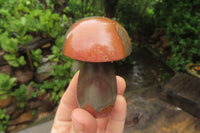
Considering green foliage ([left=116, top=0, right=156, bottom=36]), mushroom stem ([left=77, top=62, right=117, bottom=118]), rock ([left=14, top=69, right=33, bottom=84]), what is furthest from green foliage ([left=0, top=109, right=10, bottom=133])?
green foliage ([left=116, top=0, right=156, bottom=36])

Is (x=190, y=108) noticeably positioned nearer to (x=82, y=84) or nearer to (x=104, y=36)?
(x=82, y=84)

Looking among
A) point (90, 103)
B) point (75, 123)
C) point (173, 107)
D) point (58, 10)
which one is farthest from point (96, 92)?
point (58, 10)

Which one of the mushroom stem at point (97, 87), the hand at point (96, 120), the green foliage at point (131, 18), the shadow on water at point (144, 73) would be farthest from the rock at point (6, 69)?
the green foliage at point (131, 18)

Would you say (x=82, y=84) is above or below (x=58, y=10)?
below

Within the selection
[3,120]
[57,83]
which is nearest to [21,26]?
[57,83]

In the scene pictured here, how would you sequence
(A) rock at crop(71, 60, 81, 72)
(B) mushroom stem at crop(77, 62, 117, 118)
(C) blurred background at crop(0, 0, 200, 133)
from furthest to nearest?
(A) rock at crop(71, 60, 81, 72)
(C) blurred background at crop(0, 0, 200, 133)
(B) mushroom stem at crop(77, 62, 117, 118)

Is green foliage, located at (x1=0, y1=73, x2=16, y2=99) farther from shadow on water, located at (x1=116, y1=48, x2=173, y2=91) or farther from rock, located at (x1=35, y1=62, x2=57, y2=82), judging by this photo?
shadow on water, located at (x1=116, y1=48, x2=173, y2=91)
